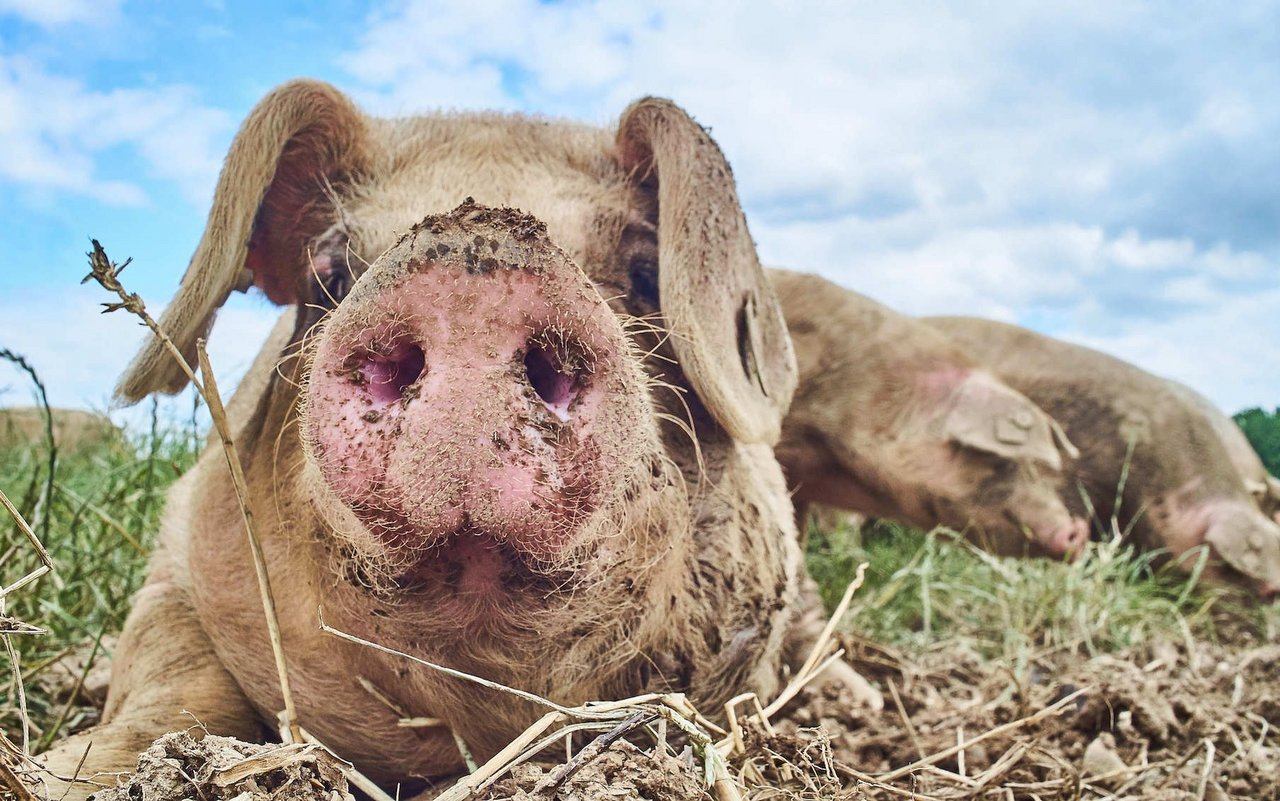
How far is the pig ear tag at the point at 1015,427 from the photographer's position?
486 centimetres

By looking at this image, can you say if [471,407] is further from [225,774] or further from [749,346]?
[749,346]

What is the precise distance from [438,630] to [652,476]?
18.3 inches

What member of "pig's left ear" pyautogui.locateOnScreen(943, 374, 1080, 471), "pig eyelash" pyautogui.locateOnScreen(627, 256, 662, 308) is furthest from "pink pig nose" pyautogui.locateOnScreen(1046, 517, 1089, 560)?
"pig eyelash" pyautogui.locateOnScreen(627, 256, 662, 308)

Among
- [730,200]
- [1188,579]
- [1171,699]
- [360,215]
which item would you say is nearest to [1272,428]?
[1188,579]

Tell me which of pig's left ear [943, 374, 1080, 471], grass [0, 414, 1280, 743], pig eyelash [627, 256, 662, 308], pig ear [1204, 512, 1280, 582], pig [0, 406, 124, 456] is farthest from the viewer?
pig ear [1204, 512, 1280, 582]

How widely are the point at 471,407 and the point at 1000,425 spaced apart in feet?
12.9

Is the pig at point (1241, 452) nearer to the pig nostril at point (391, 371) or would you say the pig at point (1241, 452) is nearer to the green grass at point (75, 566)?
the green grass at point (75, 566)

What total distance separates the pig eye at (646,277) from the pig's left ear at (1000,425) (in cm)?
303

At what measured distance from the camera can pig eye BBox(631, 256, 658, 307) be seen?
227 cm

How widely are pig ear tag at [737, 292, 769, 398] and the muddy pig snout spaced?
724 mm

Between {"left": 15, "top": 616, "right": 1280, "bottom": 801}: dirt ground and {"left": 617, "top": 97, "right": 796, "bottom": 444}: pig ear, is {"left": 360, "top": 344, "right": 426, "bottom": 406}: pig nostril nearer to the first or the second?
{"left": 15, "top": 616, "right": 1280, "bottom": 801}: dirt ground

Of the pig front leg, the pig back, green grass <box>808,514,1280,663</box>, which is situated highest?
the pig back

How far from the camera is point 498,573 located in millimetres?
1677

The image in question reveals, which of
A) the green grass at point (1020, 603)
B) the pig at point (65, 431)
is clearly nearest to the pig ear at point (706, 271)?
the green grass at point (1020, 603)
